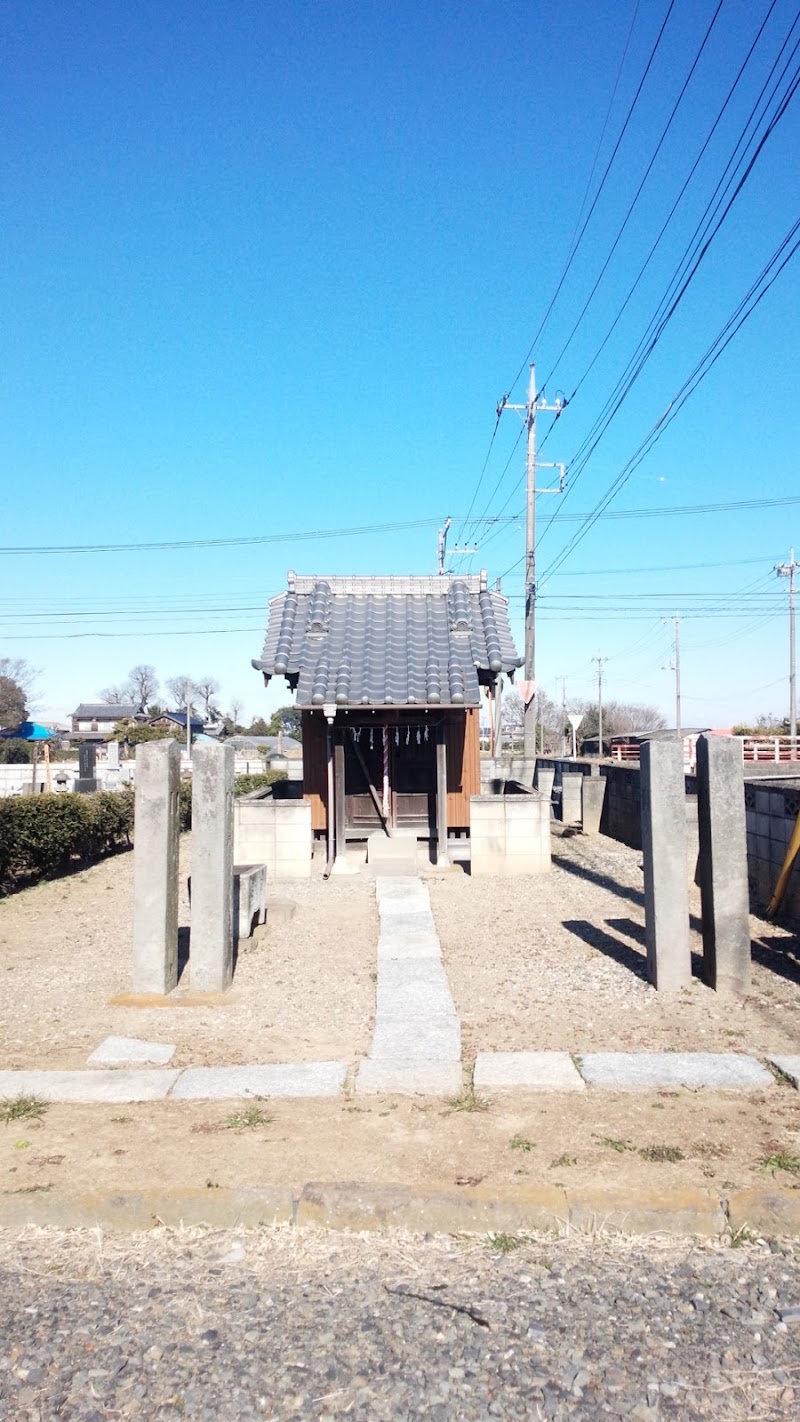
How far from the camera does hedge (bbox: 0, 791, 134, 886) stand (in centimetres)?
1127

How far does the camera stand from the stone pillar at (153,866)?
248 inches

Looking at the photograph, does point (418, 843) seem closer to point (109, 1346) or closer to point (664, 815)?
point (664, 815)

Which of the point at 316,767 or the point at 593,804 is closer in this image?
the point at 316,767

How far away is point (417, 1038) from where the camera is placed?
17.9 ft

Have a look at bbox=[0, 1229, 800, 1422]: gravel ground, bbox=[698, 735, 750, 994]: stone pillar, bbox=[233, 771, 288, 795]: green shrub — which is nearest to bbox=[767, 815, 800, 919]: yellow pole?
bbox=[698, 735, 750, 994]: stone pillar

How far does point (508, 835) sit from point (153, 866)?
6.42 metres

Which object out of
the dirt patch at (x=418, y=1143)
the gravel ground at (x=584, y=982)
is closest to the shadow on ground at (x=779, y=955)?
the gravel ground at (x=584, y=982)

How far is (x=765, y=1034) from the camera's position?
5457 millimetres

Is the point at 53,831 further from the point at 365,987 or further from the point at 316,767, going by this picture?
the point at 365,987

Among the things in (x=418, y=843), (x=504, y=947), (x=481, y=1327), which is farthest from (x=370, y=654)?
(x=481, y=1327)

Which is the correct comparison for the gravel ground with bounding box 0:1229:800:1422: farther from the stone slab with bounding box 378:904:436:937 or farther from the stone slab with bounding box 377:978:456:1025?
the stone slab with bounding box 378:904:436:937

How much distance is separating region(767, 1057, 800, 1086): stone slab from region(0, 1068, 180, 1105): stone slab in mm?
3268

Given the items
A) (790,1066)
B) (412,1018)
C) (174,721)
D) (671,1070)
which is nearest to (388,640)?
(412,1018)

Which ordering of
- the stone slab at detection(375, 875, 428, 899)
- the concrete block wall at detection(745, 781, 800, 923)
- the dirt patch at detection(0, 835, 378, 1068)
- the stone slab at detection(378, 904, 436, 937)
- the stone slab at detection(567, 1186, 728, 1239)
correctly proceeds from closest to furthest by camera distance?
the stone slab at detection(567, 1186, 728, 1239) < the dirt patch at detection(0, 835, 378, 1068) < the concrete block wall at detection(745, 781, 800, 923) < the stone slab at detection(378, 904, 436, 937) < the stone slab at detection(375, 875, 428, 899)
